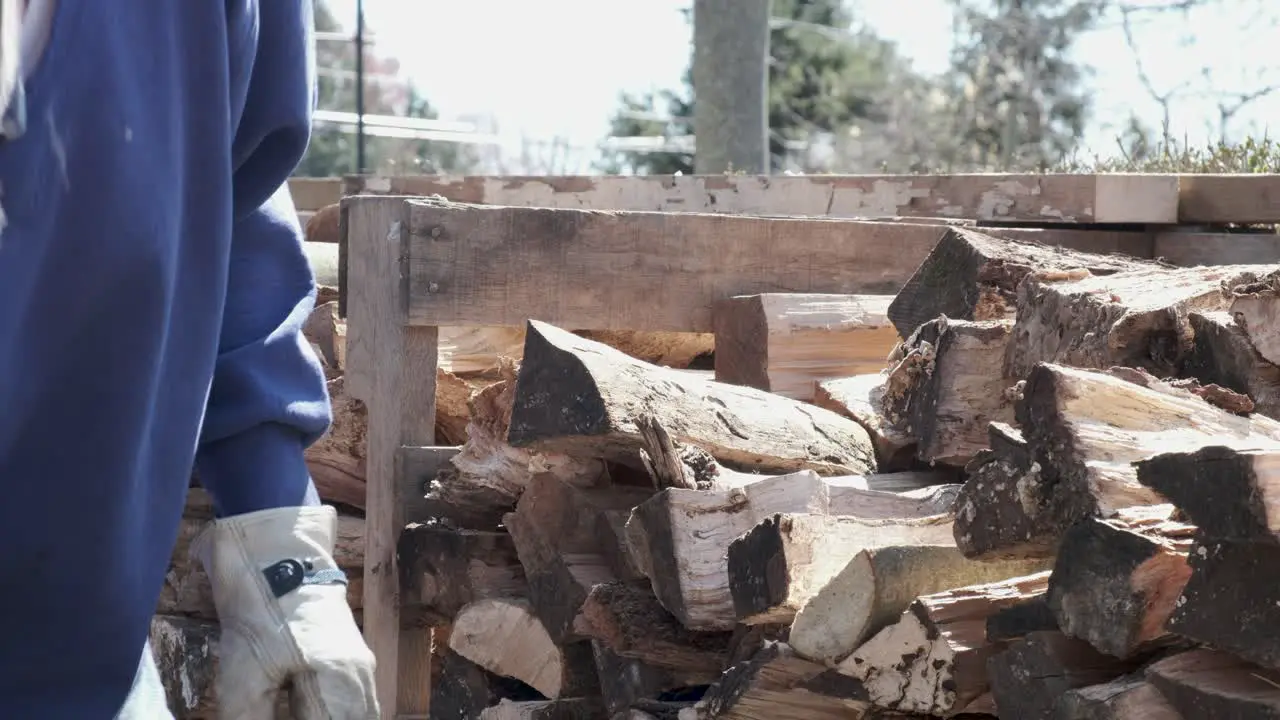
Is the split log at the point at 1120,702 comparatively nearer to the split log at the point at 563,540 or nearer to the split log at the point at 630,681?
the split log at the point at 630,681

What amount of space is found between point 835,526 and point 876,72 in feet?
83.8

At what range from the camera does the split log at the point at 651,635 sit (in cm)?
→ 245

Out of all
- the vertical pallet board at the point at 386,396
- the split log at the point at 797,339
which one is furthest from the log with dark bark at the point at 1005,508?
the vertical pallet board at the point at 386,396

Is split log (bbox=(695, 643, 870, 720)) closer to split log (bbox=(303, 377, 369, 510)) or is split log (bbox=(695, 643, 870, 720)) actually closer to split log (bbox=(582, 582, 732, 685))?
split log (bbox=(582, 582, 732, 685))

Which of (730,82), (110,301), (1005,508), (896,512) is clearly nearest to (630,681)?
(896,512)

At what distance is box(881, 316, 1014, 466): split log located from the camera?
101 inches

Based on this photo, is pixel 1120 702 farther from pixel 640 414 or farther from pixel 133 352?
pixel 133 352

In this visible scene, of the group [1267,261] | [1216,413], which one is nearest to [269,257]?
[1216,413]

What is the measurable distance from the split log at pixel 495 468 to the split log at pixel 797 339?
0.49 metres

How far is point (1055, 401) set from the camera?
1.86 metres

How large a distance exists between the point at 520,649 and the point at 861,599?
0.95 m

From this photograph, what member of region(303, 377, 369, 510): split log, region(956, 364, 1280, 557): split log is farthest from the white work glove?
region(303, 377, 369, 510): split log

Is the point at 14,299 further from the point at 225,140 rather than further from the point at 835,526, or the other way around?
the point at 835,526

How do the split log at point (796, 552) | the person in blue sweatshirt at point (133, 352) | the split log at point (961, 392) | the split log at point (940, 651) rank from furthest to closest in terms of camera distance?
the split log at point (961, 392)
the split log at point (796, 552)
the split log at point (940, 651)
the person in blue sweatshirt at point (133, 352)
